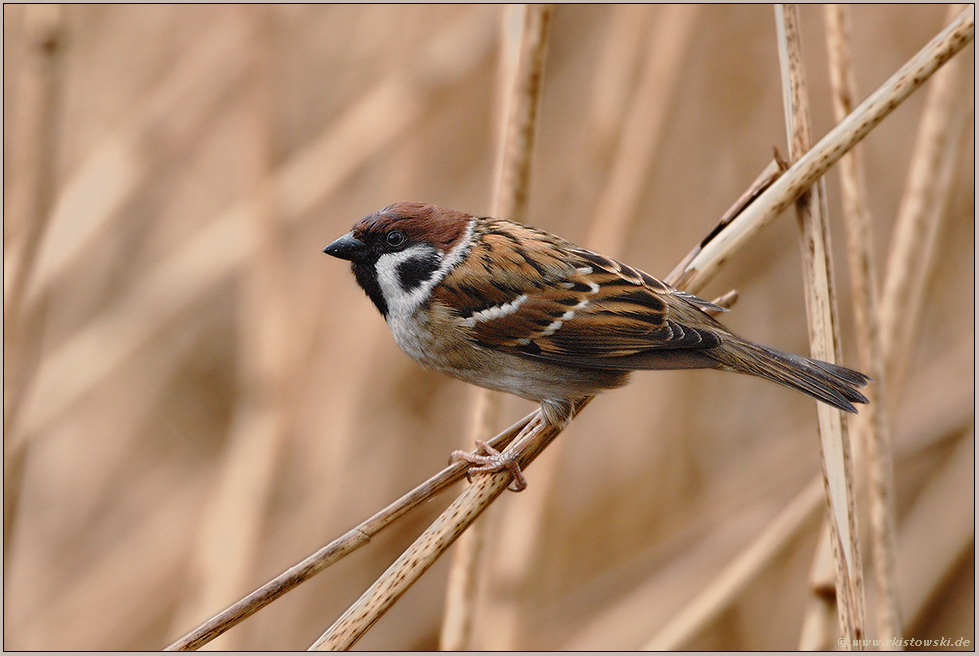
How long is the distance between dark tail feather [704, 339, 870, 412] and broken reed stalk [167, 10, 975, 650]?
0.61 feet

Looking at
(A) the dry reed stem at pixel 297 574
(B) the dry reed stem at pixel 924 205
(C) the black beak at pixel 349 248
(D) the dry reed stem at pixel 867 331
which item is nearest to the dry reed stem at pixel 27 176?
(C) the black beak at pixel 349 248

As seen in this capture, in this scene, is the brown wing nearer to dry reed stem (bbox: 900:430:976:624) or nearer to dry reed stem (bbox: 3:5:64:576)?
dry reed stem (bbox: 3:5:64:576)

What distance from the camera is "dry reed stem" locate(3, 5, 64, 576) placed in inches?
75.0

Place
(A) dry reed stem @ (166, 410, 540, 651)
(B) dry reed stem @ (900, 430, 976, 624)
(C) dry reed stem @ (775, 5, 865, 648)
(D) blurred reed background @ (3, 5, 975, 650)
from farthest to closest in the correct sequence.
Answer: (B) dry reed stem @ (900, 430, 976, 624) → (D) blurred reed background @ (3, 5, 975, 650) → (C) dry reed stem @ (775, 5, 865, 648) → (A) dry reed stem @ (166, 410, 540, 651)

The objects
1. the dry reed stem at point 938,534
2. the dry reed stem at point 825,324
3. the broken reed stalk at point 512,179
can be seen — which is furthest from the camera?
the dry reed stem at point 938,534

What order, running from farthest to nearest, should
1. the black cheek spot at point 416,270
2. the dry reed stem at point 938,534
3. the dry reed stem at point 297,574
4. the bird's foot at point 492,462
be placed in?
the dry reed stem at point 938,534 < the black cheek spot at point 416,270 < the bird's foot at point 492,462 < the dry reed stem at point 297,574

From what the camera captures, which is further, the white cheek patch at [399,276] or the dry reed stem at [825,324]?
the white cheek patch at [399,276]

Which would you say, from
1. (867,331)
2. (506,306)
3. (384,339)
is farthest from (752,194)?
→ (384,339)

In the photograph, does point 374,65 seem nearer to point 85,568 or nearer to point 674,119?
point 674,119

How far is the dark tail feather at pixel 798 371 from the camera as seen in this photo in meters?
1.67

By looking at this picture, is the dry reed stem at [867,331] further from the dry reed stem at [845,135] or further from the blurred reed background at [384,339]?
the blurred reed background at [384,339]

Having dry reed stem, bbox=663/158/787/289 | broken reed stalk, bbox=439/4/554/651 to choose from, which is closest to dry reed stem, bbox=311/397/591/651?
broken reed stalk, bbox=439/4/554/651

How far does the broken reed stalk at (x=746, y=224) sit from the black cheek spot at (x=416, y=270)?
49cm

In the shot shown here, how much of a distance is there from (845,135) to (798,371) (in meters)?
0.51
